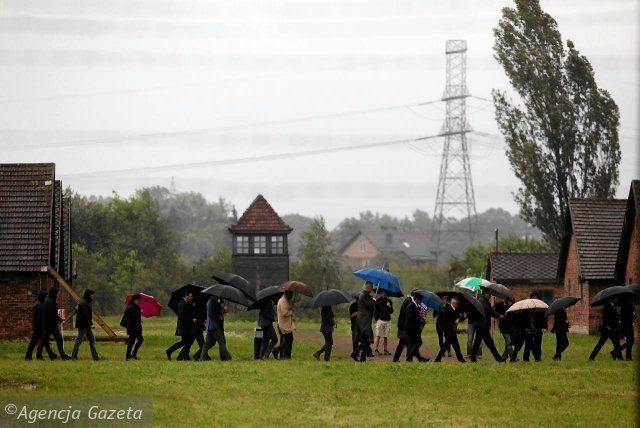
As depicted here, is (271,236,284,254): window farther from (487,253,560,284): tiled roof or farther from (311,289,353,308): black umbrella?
(311,289,353,308): black umbrella

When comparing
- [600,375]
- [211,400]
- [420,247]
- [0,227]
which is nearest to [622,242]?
[600,375]

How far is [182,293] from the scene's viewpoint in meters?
31.2

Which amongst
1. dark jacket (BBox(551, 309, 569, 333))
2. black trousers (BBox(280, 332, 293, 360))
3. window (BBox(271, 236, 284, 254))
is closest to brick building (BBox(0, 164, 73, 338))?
black trousers (BBox(280, 332, 293, 360))

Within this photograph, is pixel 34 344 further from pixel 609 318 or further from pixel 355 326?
pixel 609 318

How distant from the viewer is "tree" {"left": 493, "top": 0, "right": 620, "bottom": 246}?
204ft

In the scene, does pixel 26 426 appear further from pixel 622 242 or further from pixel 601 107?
pixel 601 107

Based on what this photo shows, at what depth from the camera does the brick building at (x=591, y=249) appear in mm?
48094

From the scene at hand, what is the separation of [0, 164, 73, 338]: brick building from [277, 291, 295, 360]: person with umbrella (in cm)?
1124

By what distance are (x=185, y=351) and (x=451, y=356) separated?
845 cm

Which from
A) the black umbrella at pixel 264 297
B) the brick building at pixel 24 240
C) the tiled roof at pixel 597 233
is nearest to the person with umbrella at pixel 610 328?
the black umbrella at pixel 264 297

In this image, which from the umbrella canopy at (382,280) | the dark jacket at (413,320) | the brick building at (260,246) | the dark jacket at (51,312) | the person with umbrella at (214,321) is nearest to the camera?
the dark jacket at (51,312)

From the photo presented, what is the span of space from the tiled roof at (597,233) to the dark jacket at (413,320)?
63.0 ft

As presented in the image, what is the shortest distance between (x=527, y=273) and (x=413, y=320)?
1310 inches

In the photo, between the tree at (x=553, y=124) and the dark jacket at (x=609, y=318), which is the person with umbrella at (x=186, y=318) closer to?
the dark jacket at (x=609, y=318)
